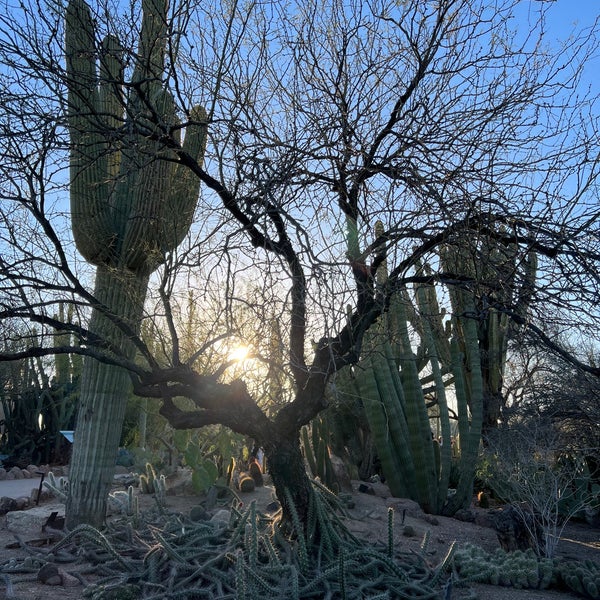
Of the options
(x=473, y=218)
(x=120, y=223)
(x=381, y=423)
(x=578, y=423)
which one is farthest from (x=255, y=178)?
(x=578, y=423)

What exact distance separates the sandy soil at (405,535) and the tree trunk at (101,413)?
48 cm

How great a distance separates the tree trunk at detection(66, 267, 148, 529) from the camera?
7820mm

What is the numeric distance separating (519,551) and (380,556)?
2.38 m

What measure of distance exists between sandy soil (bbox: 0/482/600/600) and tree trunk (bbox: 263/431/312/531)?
1428 millimetres

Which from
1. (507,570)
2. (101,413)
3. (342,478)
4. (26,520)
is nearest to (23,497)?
(26,520)

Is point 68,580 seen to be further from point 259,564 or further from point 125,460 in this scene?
point 125,460

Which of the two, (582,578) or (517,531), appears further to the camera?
(517,531)

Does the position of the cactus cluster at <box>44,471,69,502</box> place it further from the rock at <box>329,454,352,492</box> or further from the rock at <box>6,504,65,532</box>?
the rock at <box>329,454,352,492</box>

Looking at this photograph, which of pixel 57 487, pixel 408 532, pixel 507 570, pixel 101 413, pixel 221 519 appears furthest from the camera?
pixel 57 487

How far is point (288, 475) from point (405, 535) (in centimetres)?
282

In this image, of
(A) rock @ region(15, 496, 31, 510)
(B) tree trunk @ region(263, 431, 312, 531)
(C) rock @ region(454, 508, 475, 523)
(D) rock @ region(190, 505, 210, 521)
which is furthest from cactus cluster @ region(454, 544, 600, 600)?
(A) rock @ region(15, 496, 31, 510)

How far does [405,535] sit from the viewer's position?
27.4 feet

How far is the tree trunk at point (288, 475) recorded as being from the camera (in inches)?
243

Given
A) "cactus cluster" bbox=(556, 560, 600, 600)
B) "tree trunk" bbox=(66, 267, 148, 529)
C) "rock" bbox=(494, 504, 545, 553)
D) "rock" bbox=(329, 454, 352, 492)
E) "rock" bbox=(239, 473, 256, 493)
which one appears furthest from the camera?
"rock" bbox=(329, 454, 352, 492)
